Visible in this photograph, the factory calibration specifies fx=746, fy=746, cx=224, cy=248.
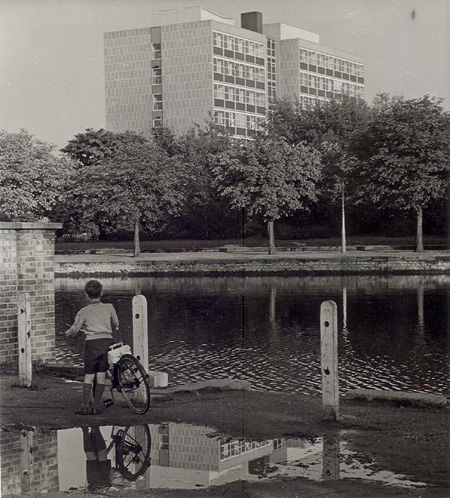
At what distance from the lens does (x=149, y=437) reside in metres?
6.78

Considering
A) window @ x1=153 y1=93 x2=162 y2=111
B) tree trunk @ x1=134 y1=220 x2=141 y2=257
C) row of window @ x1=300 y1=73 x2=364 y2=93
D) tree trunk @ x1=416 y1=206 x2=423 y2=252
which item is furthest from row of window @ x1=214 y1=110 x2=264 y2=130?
window @ x1=153 y1=93 x2=162 y2=111

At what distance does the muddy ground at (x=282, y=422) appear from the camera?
5203mm

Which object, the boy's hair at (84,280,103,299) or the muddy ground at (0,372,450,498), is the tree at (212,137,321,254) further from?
the boy's hair at (84,280,103,299)

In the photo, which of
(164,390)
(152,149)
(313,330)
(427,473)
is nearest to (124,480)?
(427,473)

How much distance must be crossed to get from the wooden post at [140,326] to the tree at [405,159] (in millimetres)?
25522

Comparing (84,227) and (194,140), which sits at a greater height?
(194,140)

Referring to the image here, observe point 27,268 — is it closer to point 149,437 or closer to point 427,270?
point 149,437

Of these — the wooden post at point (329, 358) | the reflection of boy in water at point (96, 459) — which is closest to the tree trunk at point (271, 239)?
the wooden post at point (329, 358)

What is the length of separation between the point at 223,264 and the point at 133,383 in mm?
25563

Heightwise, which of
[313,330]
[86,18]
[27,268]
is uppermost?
[86,18]

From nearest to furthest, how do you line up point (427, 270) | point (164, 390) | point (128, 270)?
point (164, 390), point (128, 270), point (427, 270)

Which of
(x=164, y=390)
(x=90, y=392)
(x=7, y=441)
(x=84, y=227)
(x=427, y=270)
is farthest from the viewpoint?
(x=427, y=270)

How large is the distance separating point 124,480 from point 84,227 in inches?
779

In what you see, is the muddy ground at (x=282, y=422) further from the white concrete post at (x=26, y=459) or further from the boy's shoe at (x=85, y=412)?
the white concrete post at (x=26, y=459)
